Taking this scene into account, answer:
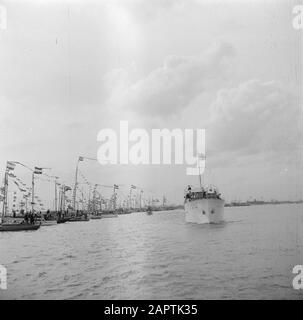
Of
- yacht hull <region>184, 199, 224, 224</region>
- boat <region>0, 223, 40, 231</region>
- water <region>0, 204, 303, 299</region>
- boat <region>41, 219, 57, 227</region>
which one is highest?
yacht hull <region>184, 199, 224, 224</region>

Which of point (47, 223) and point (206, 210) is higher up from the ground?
point (206, 210)

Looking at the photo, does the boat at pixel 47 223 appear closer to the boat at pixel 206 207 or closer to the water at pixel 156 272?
the boat at pixel 206 207

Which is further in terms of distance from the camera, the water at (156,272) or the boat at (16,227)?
the boat at (16,227)

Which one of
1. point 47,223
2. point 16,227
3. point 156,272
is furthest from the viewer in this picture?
point 47,223

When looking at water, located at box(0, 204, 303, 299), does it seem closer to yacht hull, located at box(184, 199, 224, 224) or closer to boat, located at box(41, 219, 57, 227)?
yacht hull, located at box(184, 199, 224, 224)

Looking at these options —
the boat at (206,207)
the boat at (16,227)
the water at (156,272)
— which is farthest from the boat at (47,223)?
the water at (156,272)

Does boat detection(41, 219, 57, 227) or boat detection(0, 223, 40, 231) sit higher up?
boat detection(0, 223, 40, 231)

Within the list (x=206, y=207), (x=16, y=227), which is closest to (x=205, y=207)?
(x=206, y=207)

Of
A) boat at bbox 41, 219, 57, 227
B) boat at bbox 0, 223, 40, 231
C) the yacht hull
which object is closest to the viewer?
boat at bbox 0, 223, 40, 231

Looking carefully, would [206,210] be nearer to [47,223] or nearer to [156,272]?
[47,223]

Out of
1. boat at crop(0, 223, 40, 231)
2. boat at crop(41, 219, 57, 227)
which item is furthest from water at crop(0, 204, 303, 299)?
boat at crop(41, 219, 57, 227)

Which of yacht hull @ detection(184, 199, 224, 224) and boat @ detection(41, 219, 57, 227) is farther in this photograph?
boat @ detection(41, 219, 57, 227)

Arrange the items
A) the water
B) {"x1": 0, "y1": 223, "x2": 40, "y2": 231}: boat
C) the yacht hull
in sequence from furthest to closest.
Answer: the yacht hull, {"x1": 0, "y1": 223, "x2": 40, "y2": 231}: boat, the water

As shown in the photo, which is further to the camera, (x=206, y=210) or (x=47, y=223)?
(x=47, y=223)
